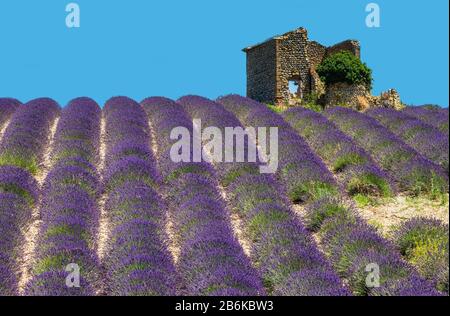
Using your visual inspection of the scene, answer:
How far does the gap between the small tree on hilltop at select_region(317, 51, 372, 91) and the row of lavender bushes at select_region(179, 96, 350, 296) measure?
2182 cm

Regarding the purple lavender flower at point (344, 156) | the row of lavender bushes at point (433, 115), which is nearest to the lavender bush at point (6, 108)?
the purple lavender flower at point (344, 156)

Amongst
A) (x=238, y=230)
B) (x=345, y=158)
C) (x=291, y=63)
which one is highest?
(x=291, y=63)

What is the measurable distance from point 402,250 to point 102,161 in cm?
621

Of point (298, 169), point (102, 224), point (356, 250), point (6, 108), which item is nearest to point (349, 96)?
point (6, 108)

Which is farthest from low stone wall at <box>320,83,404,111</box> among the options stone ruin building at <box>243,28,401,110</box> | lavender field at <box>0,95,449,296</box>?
lavender field at <box>0,95,449,296</box>

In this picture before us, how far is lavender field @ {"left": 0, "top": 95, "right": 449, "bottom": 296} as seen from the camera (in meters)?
6.34

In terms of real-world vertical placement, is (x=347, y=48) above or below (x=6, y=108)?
above

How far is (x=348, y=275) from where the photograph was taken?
22.0ft

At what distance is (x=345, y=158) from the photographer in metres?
11.1

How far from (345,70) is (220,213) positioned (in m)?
24.8

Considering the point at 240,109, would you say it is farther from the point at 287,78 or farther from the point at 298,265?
the point at 287,78

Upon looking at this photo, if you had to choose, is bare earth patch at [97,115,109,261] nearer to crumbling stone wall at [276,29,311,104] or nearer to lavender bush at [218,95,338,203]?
lavender bush at [218,95,338,203]

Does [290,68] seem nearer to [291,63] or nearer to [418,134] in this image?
[291,63]

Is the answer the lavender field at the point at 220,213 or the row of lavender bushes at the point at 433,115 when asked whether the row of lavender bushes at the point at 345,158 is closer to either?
the lavender field at the point at 220,213
